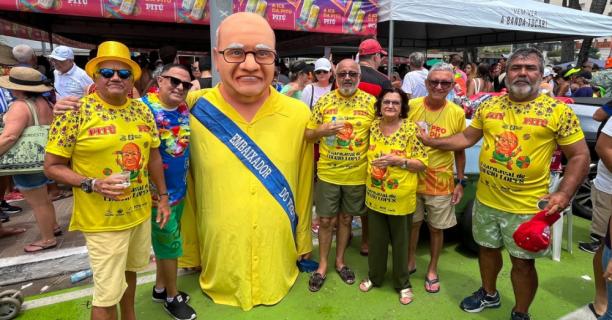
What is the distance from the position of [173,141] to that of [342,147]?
47.4 inches

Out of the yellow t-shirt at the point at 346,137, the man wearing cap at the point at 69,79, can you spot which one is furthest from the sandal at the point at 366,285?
the man wearing cap at the point at 69,79

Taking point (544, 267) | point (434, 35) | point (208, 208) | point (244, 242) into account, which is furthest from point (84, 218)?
point (434, 35)

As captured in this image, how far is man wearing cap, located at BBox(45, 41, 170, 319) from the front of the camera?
6.51 ft

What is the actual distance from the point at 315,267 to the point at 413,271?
2.75 feet

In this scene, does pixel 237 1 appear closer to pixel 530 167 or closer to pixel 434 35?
pixel 530 167

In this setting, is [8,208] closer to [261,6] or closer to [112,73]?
[112,73]

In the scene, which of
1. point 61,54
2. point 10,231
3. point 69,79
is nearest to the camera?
point 10,231

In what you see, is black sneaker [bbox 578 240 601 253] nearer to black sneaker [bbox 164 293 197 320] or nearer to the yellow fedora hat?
black sneaker [bbox 164 293 197 320]

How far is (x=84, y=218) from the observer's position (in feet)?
6.81

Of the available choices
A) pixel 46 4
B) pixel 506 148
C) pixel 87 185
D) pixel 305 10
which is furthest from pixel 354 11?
pixel 87 185

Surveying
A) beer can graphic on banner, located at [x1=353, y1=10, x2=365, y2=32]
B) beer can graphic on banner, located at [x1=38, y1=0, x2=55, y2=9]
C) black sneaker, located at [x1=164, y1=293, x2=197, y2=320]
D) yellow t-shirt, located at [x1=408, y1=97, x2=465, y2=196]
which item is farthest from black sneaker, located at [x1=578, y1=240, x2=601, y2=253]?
beer can graphic on banner, located at [x1=38, y1=0, x2=55, y2=9]

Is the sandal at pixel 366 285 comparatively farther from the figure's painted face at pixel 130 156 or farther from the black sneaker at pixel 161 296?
the figure's painted face at pixel 130 156

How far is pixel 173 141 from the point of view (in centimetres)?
253

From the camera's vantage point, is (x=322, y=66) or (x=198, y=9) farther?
(x=198, y=9)
